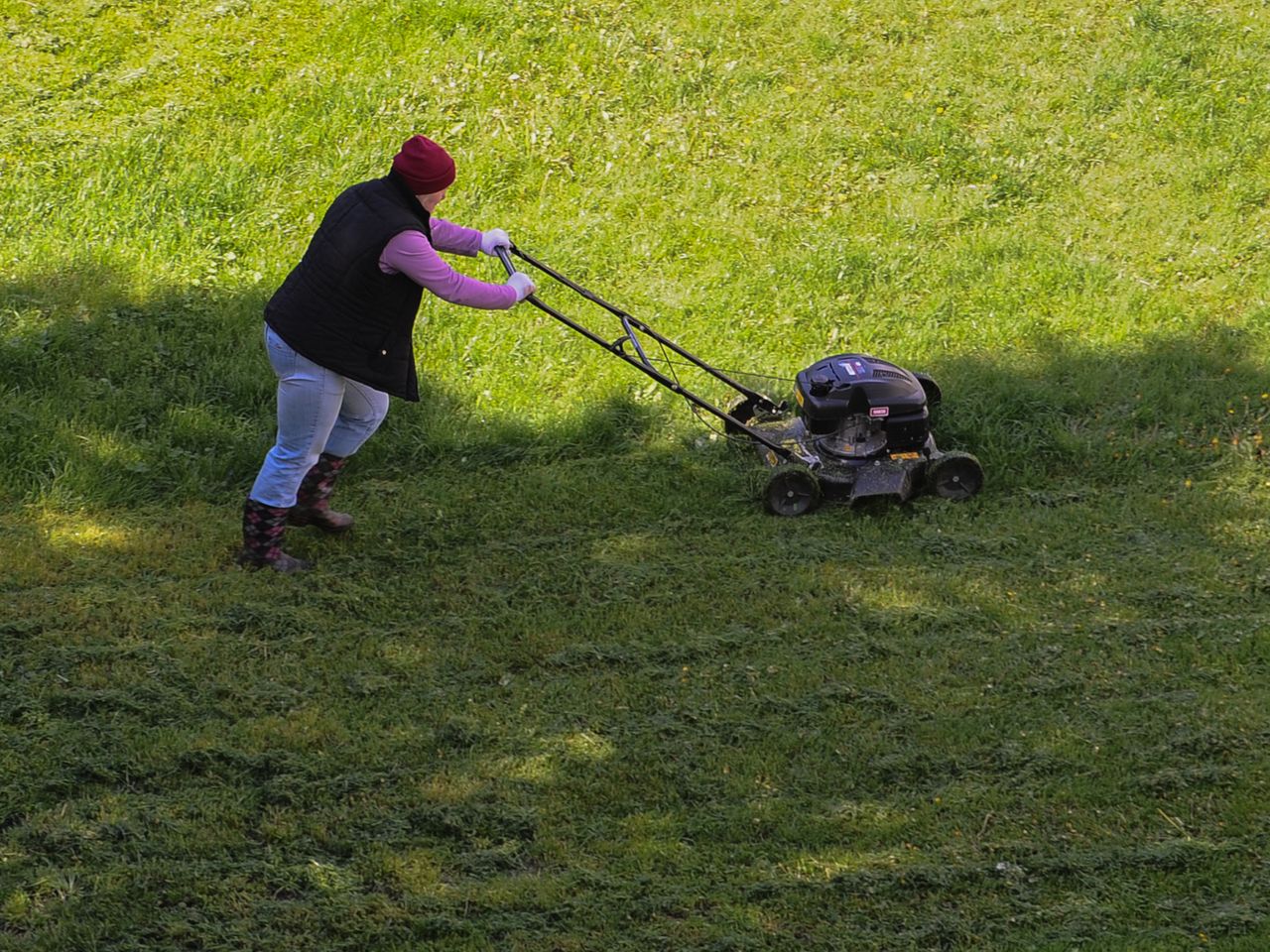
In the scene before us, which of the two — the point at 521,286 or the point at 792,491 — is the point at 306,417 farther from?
the point at 792,491

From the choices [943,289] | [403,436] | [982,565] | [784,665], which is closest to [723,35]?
[943,289]

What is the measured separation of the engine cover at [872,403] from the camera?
274 inches

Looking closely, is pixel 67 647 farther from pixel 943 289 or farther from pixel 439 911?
pixel 943 289

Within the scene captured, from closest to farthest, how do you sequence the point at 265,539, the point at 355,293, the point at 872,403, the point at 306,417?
the point at 355,293 < the point at 306,417 < the point at 265,539 < the point at 872,403

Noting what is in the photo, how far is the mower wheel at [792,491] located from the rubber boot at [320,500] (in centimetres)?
192

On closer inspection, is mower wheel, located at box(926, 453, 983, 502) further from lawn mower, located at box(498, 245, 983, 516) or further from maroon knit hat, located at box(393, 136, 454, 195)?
maroon knit hat, located at box(393, 136, 454, 195)

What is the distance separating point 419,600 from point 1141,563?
10.0ft

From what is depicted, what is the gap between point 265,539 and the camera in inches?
251

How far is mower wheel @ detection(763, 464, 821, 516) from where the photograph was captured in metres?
6.88

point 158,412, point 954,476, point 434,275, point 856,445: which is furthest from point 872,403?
point 158,412

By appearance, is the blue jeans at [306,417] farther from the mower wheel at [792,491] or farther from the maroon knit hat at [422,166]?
the mower wheel at [792,491]

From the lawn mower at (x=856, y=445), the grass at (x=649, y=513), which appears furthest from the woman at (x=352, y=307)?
the lawn mower at (x=856, y=445)

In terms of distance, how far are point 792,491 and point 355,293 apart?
224 cm

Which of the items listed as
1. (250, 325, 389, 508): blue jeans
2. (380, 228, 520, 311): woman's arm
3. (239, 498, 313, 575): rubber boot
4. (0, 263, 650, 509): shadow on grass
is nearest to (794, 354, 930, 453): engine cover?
(0, 263, 650, 509): shadow on grass
